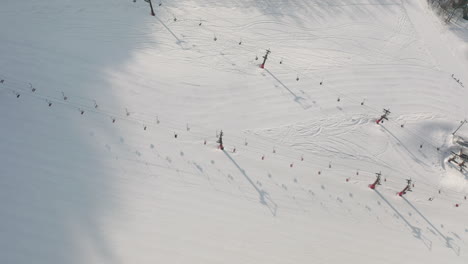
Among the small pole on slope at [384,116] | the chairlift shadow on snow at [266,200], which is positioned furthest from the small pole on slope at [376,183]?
the chairlift shadow on snow at [266,200]

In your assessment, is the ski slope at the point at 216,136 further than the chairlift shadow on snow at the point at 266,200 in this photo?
No

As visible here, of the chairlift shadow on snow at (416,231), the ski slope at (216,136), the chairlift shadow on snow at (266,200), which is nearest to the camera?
the ski slope at (216,136)

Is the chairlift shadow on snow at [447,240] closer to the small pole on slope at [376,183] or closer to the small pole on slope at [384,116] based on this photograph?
the small pole on slope at [376,183]

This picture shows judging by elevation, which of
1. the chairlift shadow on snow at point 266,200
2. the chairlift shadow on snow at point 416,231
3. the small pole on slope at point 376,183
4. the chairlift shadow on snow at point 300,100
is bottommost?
the chairlift shadow on snow at point 266,200

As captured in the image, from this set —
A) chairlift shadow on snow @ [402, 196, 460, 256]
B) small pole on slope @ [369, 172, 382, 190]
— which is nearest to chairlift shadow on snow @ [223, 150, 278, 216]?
small pole on slope @ [369, 172, 382, 190]

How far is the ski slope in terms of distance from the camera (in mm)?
14539

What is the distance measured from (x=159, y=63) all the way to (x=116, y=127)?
6.36 m

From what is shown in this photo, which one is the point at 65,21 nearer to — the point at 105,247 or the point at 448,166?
the point at 105,247

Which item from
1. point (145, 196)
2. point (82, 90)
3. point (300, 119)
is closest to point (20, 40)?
point (82, 90)

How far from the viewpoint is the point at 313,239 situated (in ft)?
49.4

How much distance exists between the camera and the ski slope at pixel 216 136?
14.5 meters

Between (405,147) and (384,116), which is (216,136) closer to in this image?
(384,116)

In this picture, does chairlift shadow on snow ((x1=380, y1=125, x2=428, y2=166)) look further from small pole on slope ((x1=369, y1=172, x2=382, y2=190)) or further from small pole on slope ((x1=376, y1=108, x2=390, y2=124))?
small pole on slope ((x1=369, y1=172, x2=382, y2=190))

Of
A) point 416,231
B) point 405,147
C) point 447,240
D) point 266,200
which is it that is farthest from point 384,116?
point 266,200
